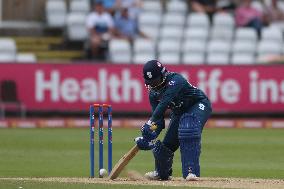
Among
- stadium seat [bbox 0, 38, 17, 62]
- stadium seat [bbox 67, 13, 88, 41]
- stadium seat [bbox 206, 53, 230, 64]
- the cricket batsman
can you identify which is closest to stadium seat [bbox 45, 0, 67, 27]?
stadium seat [bbox 67, 13, 88, 41]

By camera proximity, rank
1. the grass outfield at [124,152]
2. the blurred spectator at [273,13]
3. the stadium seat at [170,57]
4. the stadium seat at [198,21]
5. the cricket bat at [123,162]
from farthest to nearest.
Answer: the blurred spectator at [273,13] → the stadium seat at [198,21] → the stadium seat at [170,57] → the grass outfield at [124,152] → the cricket bat at [123,162]

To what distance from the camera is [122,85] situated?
69.9 feet

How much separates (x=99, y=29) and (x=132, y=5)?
4.58 ft

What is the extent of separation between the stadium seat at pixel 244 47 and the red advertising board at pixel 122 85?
4.46 feet

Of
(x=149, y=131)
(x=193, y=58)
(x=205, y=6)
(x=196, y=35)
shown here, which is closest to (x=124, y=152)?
(x=149, y=131)

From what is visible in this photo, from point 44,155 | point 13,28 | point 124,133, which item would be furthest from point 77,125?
point 44,155

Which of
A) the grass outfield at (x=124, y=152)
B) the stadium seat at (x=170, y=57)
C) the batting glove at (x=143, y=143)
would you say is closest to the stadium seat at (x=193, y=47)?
the stadium seat at (x=170, y=57)

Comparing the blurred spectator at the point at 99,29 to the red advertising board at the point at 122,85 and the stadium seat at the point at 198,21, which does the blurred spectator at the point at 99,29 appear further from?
the stadium seat at the point at 198,21

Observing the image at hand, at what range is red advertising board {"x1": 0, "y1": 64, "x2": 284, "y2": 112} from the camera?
21188 mm

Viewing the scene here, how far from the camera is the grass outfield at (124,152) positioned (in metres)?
13.8

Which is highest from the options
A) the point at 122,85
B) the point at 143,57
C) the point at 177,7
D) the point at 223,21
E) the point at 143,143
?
the point at 177,7

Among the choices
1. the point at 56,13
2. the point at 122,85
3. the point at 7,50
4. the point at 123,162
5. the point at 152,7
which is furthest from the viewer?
the point at 152,7

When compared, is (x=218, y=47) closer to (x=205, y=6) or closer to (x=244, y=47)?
(x=244, y=47)

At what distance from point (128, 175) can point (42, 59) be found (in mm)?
10486
